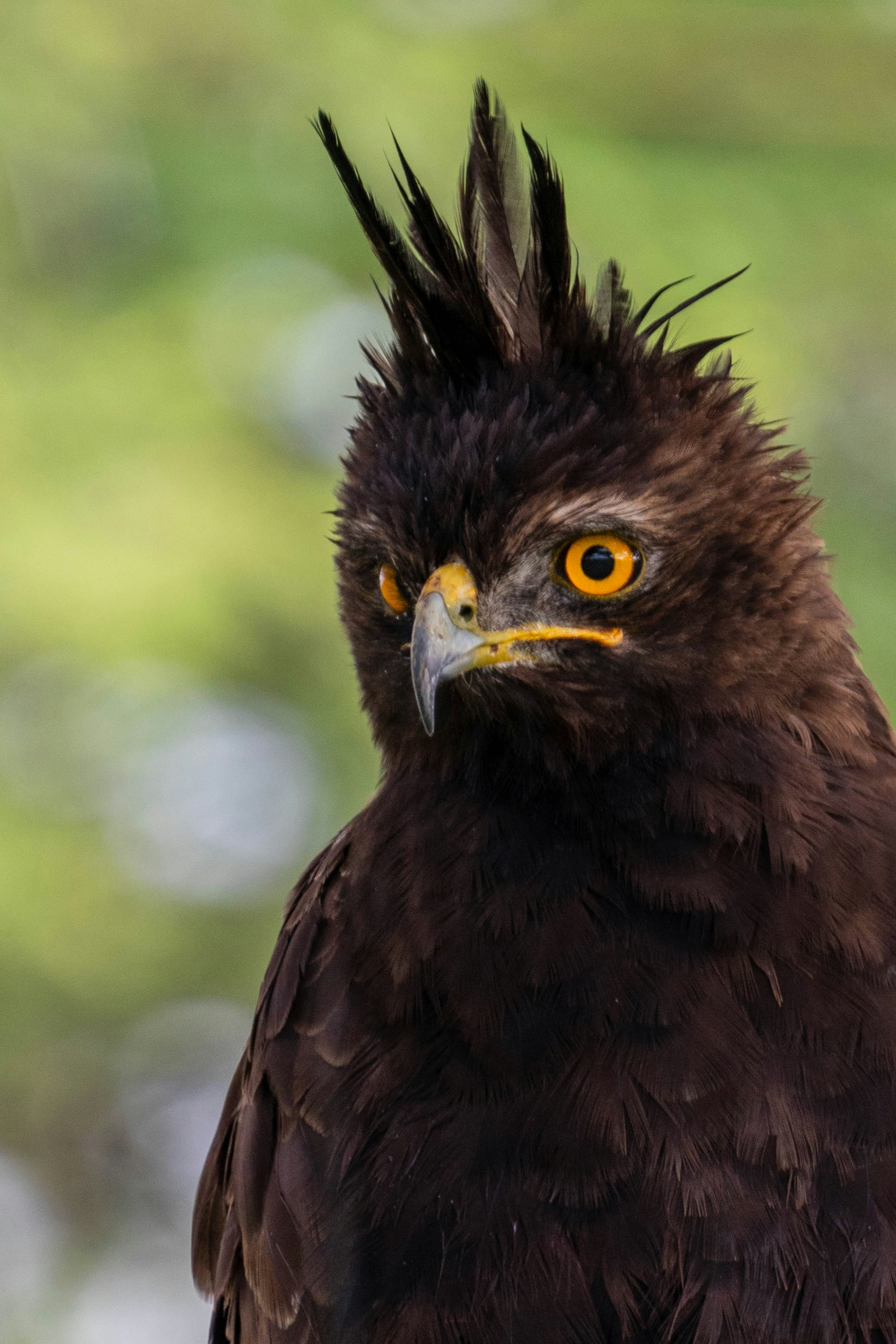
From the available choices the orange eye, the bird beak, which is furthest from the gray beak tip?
the orange eye

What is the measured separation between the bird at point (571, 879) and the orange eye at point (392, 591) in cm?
1

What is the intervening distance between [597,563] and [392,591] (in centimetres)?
42

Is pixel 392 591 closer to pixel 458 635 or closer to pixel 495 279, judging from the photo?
pixel 458 635

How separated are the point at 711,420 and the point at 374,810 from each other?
99cm

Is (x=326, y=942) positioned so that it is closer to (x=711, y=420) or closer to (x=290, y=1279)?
(x=290, y=1279)

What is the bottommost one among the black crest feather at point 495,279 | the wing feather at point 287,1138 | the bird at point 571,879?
the wing feather at point 287,1138

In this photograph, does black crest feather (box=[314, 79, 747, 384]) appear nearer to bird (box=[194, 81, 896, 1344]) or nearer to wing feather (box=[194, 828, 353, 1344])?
bird (box=[194, 81, 896, 1344])

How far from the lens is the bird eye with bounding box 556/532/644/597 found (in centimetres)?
268

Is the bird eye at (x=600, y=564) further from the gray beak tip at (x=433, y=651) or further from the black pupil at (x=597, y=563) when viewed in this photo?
the gray beak tip at (x=433, y=651)

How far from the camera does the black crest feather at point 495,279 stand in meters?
2.84

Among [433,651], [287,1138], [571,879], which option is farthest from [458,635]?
[287,1138]

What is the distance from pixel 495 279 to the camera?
2.94 meters

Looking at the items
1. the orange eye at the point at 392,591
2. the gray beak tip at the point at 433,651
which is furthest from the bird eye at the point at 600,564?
the orange eye at the point at 392,591

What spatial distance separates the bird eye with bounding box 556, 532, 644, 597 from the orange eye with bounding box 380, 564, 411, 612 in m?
0.33
